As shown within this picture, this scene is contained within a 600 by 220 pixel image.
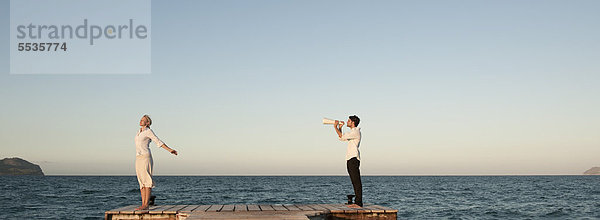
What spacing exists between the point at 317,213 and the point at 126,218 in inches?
131

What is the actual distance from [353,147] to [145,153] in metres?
3.95

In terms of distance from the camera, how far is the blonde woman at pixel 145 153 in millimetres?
9289

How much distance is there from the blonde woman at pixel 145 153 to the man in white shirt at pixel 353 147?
10.7 feet

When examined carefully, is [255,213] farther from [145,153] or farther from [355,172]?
[355,172]

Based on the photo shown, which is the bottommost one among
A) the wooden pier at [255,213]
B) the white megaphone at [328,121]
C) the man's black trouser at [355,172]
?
the wooden pier at [255,213]

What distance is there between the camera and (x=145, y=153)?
373 inches

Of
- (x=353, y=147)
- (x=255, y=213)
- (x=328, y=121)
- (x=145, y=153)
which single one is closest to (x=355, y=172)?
(x=353, y=147)

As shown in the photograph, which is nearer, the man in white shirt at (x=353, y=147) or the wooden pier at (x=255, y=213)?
the wooden pier at (x=255, y=213)

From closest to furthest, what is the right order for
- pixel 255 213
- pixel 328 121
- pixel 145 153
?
pixel 255 213 → pixel 145 153 → pixel 328 121

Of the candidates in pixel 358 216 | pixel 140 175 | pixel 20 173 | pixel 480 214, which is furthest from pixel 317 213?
pixel 20 173

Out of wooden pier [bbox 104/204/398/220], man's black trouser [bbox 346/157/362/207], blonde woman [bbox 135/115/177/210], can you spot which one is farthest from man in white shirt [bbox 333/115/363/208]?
blonde woman [bbox 135/115/177/210]

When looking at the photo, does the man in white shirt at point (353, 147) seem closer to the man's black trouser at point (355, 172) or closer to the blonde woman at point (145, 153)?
the man's black trouser at point (355, 172)

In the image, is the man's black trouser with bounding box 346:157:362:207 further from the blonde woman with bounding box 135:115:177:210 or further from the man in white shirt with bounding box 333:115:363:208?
the blonde woman with bounding box 135:115:177:210

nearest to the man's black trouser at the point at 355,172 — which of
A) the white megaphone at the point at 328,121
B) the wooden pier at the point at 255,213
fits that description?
the wooden pier at the point at 255,213
